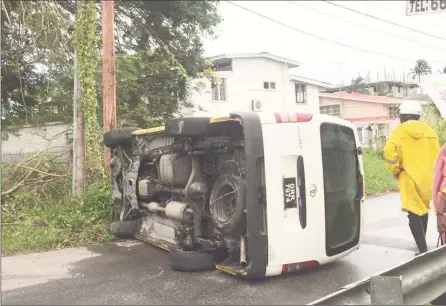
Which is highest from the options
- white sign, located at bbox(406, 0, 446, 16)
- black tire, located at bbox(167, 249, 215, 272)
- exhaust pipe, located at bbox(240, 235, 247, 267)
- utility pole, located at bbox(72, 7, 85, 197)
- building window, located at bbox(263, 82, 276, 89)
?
building window, located at bbox(263, 82, 276, 89)

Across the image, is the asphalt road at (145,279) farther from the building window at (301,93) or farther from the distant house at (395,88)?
the distant house at (395,88)

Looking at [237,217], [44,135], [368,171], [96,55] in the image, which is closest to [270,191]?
[237,217]

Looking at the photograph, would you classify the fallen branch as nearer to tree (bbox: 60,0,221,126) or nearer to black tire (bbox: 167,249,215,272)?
tree (bbox: 60,0,221,126)

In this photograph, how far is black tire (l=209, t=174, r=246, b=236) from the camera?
4.44 metres

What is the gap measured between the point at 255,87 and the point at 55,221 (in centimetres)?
2321

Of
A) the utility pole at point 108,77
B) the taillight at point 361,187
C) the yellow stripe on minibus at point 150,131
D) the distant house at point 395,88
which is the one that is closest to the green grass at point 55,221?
the utility pole at point 108,77

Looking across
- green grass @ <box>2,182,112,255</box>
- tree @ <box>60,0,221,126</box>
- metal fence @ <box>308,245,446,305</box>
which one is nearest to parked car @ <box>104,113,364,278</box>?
metal fence @ <box>308,245,446,305</box>

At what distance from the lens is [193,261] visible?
16.0 feet

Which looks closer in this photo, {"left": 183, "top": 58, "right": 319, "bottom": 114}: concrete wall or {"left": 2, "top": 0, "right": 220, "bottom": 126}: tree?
{"left": 2, "top": 0, "right": 220, "bottom": 126}: tree

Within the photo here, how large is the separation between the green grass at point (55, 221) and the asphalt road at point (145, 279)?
0.35 metres

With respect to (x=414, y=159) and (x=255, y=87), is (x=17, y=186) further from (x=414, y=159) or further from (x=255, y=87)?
(x=255, y=87)

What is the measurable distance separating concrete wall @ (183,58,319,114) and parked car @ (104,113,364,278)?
20.9 metres

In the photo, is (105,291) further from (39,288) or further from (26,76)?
(26,76)

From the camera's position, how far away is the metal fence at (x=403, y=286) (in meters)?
2.63
